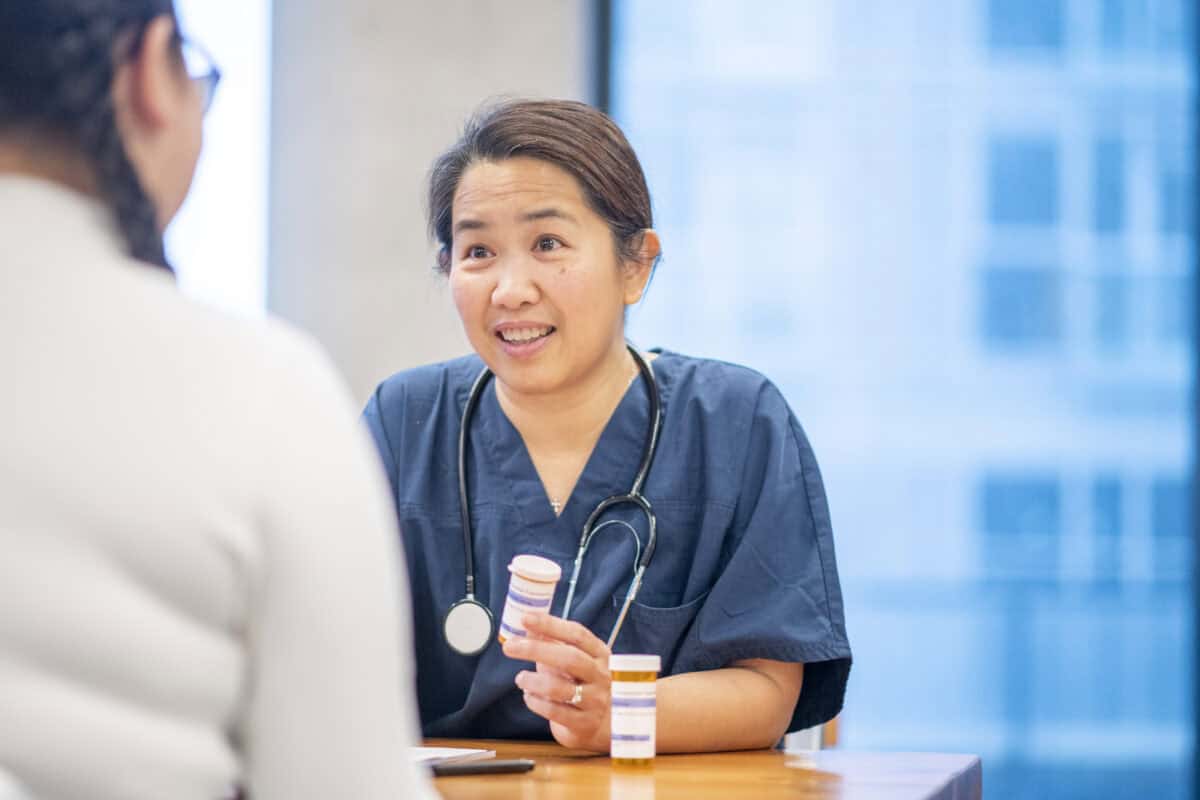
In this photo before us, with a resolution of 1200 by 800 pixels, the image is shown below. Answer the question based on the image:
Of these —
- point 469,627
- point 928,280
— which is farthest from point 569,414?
point 928,280

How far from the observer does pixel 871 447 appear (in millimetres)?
3633

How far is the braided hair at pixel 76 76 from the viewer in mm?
768

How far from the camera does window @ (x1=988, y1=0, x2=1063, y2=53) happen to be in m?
3.64

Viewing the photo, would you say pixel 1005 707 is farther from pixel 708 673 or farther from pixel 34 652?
pixel 34 652

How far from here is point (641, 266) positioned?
75.5 inches

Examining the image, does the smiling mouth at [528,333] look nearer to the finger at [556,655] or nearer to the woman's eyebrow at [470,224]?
the woman's eyebrow at [470,224]

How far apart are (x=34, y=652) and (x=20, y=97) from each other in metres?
0.29

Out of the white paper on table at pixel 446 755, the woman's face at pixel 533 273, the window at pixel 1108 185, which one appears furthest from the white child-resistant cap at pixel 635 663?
the window at pixel 1108 185

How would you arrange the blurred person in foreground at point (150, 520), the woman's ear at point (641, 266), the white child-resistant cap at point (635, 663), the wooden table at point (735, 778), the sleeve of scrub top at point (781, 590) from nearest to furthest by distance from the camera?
1. the blurred person in foreground at point (150, 520)
2. the wooden table at point (735, 778)
3. the white child-resistant cap at point (635, 663)
4. the sleeve of scrub top at point (781, 590)
5. the woman's ear at point (641, 266)

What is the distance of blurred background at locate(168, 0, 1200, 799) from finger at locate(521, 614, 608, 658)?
2101mm

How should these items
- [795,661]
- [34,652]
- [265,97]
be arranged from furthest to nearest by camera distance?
[265,97]
[795,661]
[34,652]

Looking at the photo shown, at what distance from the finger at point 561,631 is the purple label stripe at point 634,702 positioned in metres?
0.07

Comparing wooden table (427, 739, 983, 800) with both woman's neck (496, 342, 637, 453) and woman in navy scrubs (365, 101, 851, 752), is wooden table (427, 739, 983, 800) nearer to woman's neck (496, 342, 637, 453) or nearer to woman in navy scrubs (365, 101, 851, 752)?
woman in navy scrubs (365, 101, 851, 752)

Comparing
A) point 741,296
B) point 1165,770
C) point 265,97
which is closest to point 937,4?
point 741,296
